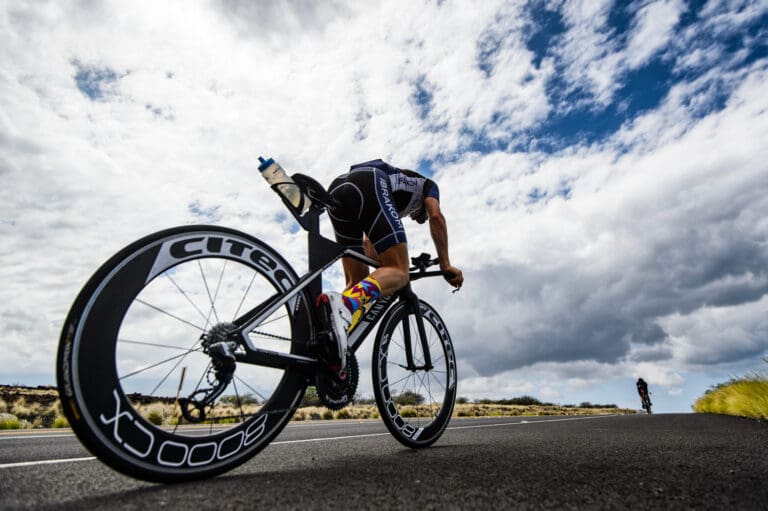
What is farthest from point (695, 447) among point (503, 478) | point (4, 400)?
point (4, 400)

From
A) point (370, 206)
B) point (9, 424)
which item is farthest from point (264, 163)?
point (9, 424)

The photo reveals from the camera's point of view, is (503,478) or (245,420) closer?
(503,478)

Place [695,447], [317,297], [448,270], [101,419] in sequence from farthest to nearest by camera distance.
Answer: [448,270], [695,447], [317,297], [101,419]

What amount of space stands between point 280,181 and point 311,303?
0.72 meters

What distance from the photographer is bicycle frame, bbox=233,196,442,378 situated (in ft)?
6.93

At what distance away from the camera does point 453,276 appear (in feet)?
11.8

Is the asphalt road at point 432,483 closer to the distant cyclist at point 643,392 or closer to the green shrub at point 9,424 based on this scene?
the green shrub at point 9,424

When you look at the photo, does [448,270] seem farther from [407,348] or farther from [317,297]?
[317,297]

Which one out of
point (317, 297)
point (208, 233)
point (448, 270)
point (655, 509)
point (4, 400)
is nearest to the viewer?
point (655, 509)

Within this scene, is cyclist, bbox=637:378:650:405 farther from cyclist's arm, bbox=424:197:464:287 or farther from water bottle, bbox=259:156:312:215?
water bottle, bbox=259:156:312:215

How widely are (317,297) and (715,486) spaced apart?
1.95m

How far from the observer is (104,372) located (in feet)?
5.37

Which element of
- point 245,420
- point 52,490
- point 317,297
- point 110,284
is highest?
Result: point 317,297

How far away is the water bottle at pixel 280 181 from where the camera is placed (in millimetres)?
2549
